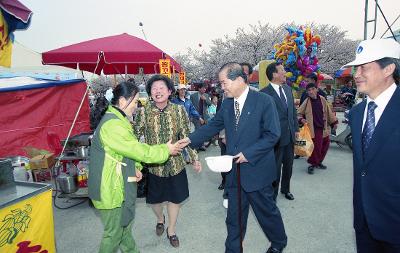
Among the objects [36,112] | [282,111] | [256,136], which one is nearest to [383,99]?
[256,136]

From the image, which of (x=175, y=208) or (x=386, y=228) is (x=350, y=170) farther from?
(x=386, y=228)

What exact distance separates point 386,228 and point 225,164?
1225mm

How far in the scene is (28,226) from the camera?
2.61 metres

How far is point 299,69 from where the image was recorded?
8.05m

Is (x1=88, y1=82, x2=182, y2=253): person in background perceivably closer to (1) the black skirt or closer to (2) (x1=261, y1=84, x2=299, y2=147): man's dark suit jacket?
(1) the black skirt

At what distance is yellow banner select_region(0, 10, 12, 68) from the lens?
10.1 ft

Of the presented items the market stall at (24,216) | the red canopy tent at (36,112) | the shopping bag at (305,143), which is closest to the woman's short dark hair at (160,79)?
the market stall at (24,216)

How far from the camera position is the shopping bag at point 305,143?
6038mm

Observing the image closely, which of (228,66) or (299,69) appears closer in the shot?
(228,66)

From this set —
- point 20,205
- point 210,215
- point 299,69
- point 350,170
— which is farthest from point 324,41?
point 20,205

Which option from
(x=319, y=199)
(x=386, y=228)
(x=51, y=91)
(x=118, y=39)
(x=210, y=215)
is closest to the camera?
(x=386, y=228)

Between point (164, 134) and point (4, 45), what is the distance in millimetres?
1946

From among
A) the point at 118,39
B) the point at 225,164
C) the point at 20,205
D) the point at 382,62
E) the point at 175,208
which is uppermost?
the point at 118,39

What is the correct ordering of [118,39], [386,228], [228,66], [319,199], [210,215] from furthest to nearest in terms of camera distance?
1. [118,39]
2. [319,199]
3. [210,215]
4. [228,66]
5. [386,228]
